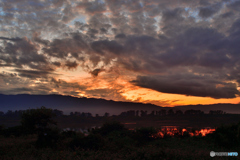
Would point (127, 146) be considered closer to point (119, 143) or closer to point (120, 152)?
point (120, 152)

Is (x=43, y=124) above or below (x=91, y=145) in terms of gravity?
above

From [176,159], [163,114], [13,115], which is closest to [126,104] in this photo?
[163,114]

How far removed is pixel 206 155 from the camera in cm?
1072

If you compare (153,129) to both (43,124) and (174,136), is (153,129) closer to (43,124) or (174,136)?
(174,136)

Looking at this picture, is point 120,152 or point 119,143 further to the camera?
point 119,143

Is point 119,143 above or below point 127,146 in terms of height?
below

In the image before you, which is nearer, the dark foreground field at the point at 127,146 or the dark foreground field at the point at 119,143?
the dark foreground field at the point at 127,146

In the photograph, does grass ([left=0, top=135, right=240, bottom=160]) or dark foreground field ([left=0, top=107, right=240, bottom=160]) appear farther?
dark foreground field ([left=0, top=107, right=240, bottom=160])

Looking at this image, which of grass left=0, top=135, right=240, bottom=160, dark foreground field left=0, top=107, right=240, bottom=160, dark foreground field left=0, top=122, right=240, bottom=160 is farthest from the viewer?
dark foreground field left=0, top=107, right=240, bottom=160

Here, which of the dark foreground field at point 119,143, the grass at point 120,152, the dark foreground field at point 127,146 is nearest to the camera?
the grass at point 120,152

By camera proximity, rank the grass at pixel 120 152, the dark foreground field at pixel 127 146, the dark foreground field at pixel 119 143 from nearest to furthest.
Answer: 1. the grass at pixel 120 152
2. the dark foreground field at pixel 127 146
3. the dark foreground field at pixel 119 143

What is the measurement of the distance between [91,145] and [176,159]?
6.70 m

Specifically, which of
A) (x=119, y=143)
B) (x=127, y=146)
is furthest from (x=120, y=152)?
(x=119, y=143)

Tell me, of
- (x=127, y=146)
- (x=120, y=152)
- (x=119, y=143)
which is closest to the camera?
(x=120, y=152)
